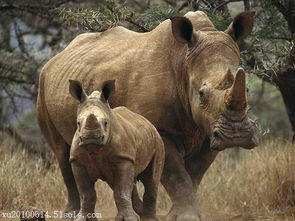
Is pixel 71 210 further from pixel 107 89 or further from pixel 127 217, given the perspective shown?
pixel 107 89

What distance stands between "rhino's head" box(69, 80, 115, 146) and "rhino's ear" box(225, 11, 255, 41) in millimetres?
1530

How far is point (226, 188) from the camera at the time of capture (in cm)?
1127

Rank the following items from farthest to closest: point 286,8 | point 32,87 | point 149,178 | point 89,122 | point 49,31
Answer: point 49,31 → point 32,87 → point 286,8 → point 149,178 → point 89,122

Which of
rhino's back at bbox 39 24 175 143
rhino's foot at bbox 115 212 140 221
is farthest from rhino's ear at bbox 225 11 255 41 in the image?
rhino's foot at bbox 115 212 140 221

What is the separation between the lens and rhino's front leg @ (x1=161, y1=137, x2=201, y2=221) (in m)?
7.80

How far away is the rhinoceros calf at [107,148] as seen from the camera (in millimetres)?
6363

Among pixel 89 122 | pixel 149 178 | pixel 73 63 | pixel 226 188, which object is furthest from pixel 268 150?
pixel 89 122

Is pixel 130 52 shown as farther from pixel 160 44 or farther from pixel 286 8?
pixel 286 8

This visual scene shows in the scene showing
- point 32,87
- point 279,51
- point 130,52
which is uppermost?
point 130,52

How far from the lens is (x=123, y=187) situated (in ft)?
21.9

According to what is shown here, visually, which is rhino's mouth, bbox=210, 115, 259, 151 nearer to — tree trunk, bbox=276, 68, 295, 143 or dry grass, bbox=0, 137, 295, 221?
dry grass, bbox=0, 137, 295, 221

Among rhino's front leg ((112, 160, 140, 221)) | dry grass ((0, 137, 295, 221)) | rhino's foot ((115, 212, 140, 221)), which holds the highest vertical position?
rhino's front leg ((112, 160, 140, 221))

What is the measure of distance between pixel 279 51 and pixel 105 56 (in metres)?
1.99

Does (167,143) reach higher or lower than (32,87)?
higher
